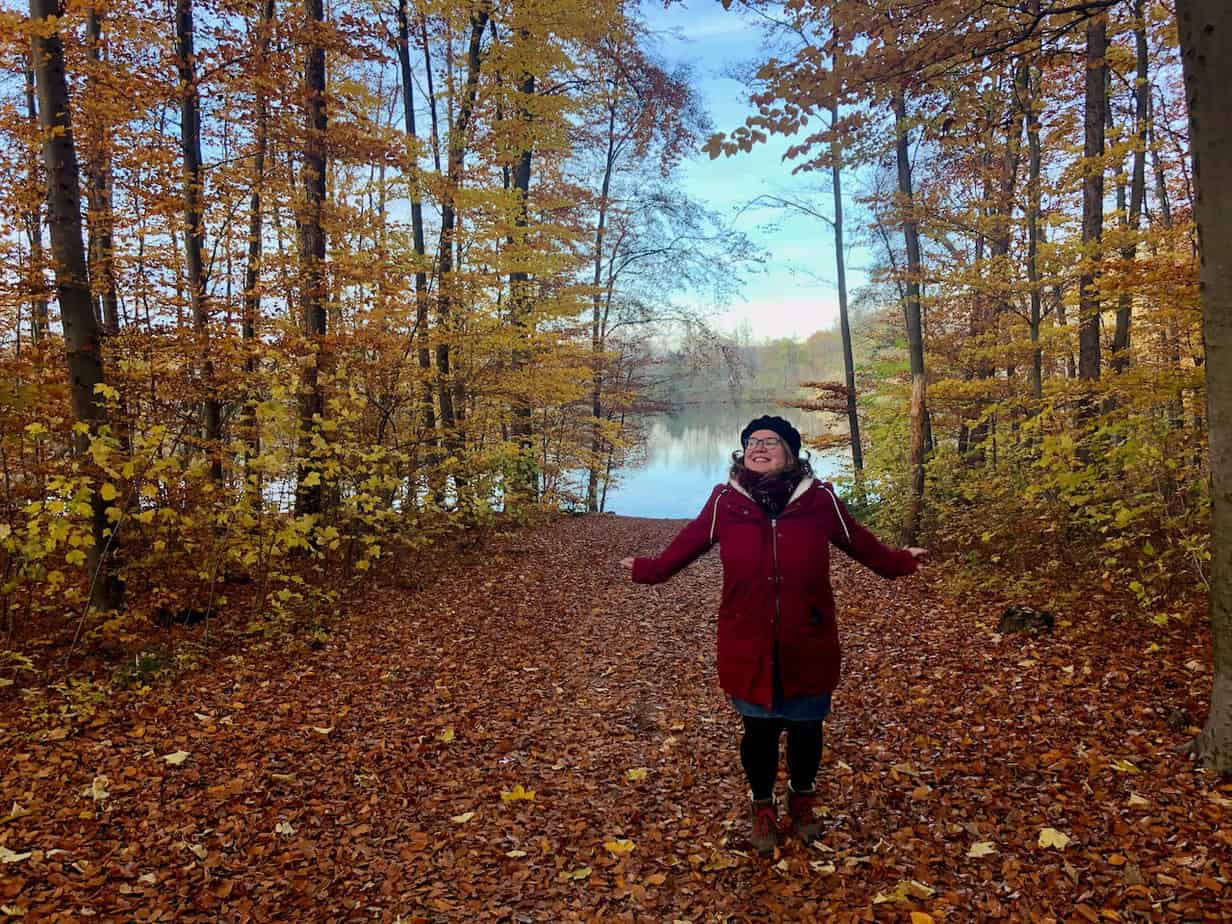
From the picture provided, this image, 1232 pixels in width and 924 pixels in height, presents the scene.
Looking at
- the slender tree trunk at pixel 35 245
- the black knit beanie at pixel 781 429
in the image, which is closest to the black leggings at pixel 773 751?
the black knit beanie at pixel 781 429

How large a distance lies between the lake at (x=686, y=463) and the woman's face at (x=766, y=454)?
1171 cm

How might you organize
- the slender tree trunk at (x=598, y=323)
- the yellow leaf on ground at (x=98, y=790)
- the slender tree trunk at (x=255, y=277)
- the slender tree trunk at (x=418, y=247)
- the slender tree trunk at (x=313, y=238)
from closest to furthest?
the yellow leaf on ground at (x=98, y=790), the slender tree trunk at (x=255, y=277), the slender tree trunk at (x=313, y=238), the slender tree trunk at (x=418, y=247), the slender tree trunk at (x=598, y=323)

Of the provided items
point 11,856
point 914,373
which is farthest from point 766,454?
point 914,373

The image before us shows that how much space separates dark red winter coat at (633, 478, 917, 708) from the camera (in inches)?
111

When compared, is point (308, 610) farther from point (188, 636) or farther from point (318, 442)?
point (318, 442)

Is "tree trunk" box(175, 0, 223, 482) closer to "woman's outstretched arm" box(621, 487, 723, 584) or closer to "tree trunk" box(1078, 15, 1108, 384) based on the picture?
"woman's outstretched arm" box(621, 487, 723, 584)

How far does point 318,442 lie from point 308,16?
5469 mm

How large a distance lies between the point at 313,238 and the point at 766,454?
7502 mm

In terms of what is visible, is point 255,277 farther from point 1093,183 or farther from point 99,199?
point 1093,183

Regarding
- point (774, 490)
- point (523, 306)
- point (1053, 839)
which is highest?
point (523, 306)

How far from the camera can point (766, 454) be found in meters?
2.91

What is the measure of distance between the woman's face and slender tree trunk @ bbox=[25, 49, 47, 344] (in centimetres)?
561

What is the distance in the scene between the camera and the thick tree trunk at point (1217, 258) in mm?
2812

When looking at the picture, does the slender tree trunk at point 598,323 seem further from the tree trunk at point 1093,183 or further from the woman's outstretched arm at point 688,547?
the woman's outstretched arm at point 688,547
